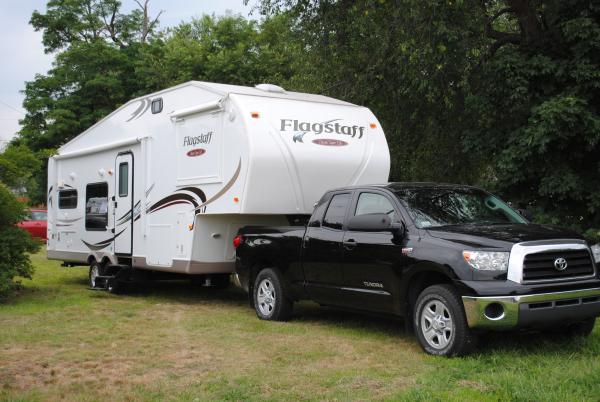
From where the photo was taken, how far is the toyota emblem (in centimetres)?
673

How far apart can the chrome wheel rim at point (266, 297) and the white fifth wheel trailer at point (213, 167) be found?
1012 millimetres

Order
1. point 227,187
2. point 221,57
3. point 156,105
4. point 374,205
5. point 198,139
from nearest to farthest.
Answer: point 374,205
point 227,187
point 198,139
point 156,105
point 221,57

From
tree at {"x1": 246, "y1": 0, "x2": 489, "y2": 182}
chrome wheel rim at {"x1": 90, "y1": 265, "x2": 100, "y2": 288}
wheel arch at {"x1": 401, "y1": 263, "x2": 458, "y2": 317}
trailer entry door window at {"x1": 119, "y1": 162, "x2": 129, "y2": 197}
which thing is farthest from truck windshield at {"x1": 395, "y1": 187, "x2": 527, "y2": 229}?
chrome wheel rim at {"x1": 90, "y1": 265, "x2": 100, "y2": 288}

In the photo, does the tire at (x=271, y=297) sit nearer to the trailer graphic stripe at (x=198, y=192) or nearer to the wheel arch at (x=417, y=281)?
the trailer graphic stripe at (x=198, y=192)

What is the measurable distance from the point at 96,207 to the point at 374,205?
6.97 m

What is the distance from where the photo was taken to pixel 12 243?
11602mm

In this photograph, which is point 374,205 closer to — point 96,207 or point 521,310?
point 521,310

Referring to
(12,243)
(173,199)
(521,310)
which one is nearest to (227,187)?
(173,199)

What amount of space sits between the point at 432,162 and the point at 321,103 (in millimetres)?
7115

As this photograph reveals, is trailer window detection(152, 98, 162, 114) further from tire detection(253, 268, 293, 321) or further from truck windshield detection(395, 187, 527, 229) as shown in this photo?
truck windshield detection(395, 187, 527, 229)

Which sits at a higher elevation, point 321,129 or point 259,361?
point 321,129

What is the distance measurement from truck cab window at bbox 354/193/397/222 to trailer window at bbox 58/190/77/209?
7683 mm

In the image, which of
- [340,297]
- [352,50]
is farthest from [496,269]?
[352,50]

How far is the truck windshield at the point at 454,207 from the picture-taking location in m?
7.62
